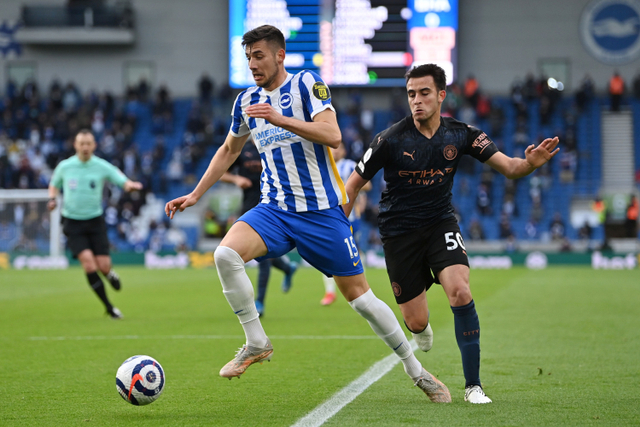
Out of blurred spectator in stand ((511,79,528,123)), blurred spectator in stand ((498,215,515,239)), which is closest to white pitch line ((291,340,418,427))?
blurred spectator in stand ((498,215,515,239))

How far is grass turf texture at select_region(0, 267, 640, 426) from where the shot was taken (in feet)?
15.9

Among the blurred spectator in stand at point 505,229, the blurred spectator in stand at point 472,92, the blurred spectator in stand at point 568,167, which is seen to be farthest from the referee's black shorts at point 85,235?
the blurred spectator in stand at point 472,92

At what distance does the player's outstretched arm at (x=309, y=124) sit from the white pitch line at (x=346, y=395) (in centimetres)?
160

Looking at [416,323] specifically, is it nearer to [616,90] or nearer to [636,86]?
[616,90]

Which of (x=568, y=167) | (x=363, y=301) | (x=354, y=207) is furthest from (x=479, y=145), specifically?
(x=568, y=167)

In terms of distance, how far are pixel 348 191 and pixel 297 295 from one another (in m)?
8.85

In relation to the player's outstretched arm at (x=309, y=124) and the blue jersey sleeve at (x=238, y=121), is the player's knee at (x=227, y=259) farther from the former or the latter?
the blue jersey sleeve at (x=238, y=121)

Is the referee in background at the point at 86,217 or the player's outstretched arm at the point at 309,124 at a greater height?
the player's outstretched arm at the point at 309,124

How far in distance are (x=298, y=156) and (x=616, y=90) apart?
96.8ft

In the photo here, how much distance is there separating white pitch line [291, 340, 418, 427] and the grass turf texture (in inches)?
2.8

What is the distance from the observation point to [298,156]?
521 cm

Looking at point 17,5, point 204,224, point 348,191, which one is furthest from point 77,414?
point 17,5

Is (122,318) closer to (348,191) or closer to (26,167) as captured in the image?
(348,191)

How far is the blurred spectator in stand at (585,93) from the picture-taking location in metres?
31.9
